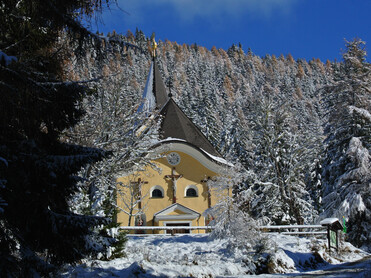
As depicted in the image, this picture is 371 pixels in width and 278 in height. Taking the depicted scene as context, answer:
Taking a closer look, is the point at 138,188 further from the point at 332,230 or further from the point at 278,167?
the point at 332,230

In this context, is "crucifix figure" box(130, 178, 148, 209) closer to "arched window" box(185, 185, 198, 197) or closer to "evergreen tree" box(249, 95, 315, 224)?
"arched window" box(185, 185, 198, 197)

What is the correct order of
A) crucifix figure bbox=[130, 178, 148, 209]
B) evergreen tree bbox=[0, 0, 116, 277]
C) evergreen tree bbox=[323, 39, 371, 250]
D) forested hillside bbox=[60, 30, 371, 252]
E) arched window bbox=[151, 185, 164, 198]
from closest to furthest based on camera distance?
evergreen tree bbox=[0, 0, 116, 277] → forested hillside bbox=[60, 30, 371, 252] → evergreen tree bbox=[323, 39, 371, 250] → crucifix figure bbox=[130, 178, 148, 209] → arched window bbox=[151, 185, 164, 198]

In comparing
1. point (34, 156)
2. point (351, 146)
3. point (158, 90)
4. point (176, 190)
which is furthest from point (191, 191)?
point (34, 156)

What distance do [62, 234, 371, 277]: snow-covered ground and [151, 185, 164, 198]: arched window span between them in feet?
23.6

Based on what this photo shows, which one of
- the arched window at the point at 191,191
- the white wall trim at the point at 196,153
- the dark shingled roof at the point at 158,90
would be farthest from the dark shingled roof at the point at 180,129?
the dark shingled roof at the point at 158,90

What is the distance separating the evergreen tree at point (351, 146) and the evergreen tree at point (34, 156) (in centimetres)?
1554

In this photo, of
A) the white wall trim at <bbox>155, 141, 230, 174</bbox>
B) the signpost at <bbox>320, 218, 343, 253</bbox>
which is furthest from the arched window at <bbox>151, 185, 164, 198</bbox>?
the signpost at <bbox>320, 218, 343, 253</bbox>

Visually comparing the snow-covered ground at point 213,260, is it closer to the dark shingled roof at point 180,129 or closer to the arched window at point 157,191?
the arched window at point 157,191

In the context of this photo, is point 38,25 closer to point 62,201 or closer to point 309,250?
point 62,201

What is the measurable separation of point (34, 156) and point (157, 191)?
19.6 m

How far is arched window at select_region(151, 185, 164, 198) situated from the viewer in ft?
81.0

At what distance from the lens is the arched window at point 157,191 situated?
24.7 m

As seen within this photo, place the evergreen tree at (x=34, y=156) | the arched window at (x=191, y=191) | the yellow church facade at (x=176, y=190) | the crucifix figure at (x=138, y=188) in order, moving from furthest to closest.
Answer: the arched window at (x=191, y=191) → the yellow church facade at (x=176, y=190) → the crucifix figure at (x=138, y=188) → the evergreen tree at (x=34, y=156)

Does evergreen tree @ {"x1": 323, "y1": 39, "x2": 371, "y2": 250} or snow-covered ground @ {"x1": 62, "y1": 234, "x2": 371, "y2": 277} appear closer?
snow-covered ground @ {"x1": 62, "y1": 234, "x2": 371, "y2": 277}
